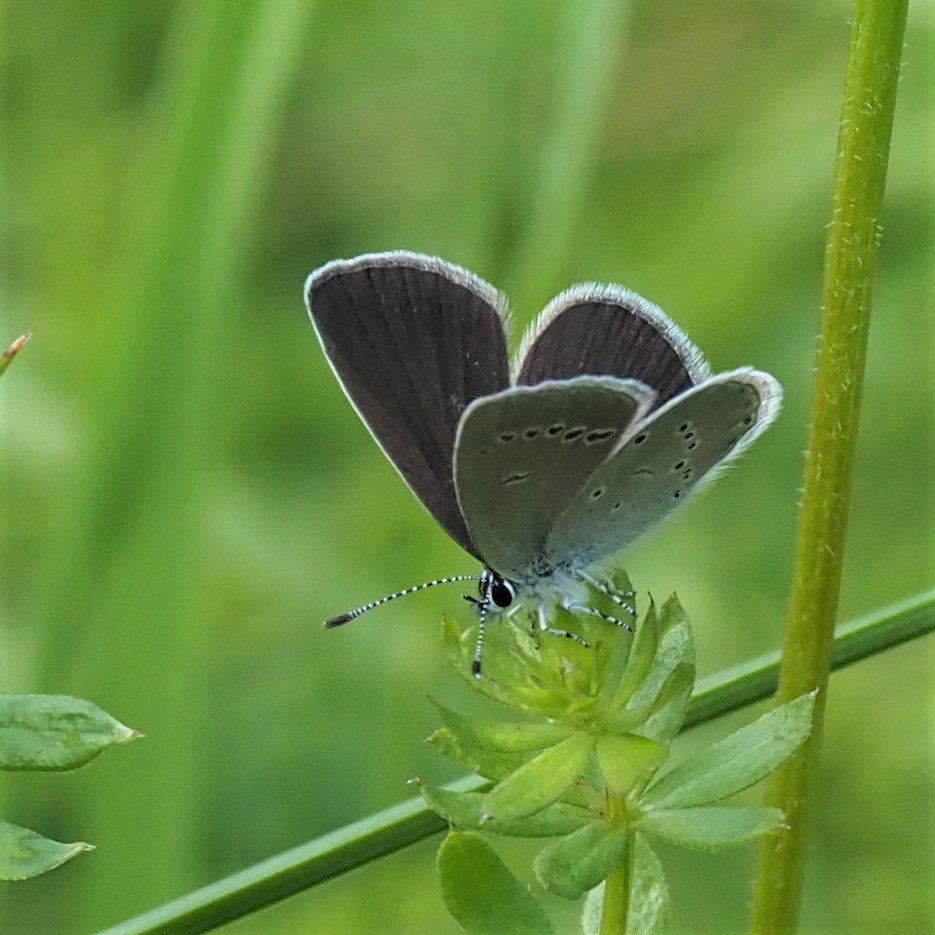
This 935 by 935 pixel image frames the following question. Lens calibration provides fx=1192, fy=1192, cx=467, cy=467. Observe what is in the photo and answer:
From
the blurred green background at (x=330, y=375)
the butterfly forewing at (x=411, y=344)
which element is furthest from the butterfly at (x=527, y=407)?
the blurred green background at (x=330, y=375)

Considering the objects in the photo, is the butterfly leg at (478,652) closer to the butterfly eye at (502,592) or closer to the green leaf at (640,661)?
the green leaf at (640,661)

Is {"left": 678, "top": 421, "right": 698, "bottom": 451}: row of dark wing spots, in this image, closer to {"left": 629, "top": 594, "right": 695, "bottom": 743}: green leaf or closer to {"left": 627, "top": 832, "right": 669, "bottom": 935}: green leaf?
{"left": 629, "top": 594, "right": 695, "bottom": 743}: green leaf

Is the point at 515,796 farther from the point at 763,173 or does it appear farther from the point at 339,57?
the point at 339,57

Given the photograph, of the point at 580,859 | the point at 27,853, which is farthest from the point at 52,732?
the point at 580,859

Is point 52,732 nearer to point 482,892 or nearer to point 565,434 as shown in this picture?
point 482,892

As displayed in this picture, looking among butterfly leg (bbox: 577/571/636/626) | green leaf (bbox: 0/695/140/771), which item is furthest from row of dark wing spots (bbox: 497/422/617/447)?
green leaf (bbox: 0/695/140/771)

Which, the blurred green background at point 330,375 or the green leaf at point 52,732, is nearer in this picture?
the green leaf at point 52,732
